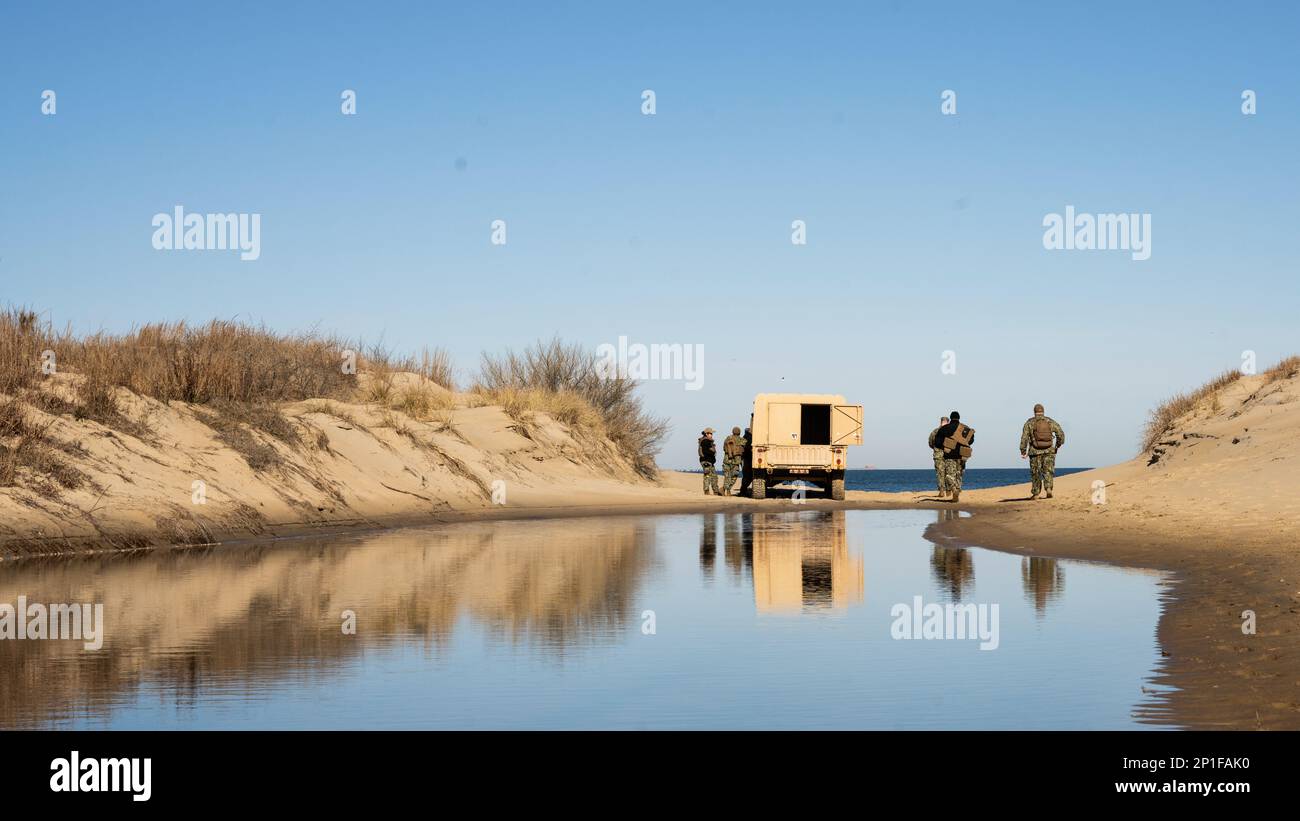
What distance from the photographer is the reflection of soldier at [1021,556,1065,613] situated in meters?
14.7

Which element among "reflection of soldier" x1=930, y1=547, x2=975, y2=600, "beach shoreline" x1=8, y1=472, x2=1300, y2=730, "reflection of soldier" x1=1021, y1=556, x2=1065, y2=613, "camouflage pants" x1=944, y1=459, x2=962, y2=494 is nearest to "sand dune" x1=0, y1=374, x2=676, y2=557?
"beach shoreline" x1=8, y1=472, x2=1300, y2=730

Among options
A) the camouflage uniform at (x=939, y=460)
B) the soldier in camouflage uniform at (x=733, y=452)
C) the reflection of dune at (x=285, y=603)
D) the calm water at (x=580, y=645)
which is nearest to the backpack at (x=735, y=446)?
the soldier in camouflage uniform at (x=733, y=452)

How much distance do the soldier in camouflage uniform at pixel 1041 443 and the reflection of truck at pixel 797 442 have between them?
6150mm

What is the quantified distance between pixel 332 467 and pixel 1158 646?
23597 mm

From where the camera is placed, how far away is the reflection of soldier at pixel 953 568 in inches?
620

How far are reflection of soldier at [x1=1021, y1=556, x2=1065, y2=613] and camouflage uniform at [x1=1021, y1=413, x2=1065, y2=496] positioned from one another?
16.0m

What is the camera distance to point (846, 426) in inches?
1628

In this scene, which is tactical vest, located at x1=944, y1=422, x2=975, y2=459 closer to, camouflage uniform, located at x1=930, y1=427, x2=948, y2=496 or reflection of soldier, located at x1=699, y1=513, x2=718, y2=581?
camouflage uniform, located at x1=930, y1=427, x2=948, y2=496

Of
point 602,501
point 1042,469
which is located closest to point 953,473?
point 1042,469

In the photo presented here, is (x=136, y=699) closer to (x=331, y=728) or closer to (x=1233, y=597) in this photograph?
(x=331, y=728)

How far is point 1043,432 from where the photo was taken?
1404 inches

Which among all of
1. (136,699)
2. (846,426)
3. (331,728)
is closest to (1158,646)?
(331,728)

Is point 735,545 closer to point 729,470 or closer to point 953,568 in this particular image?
point 953,568

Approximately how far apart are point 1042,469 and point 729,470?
9.96 metres
